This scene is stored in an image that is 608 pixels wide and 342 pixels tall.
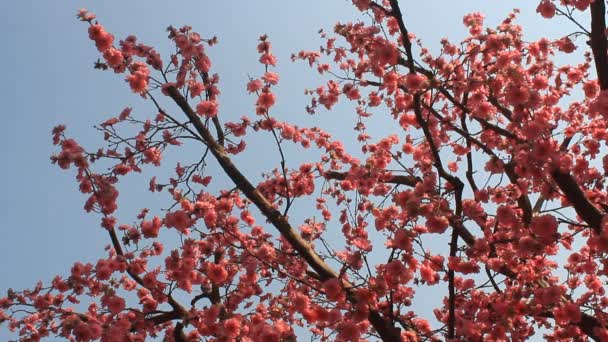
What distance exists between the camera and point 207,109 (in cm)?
754

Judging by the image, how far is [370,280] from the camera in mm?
5734

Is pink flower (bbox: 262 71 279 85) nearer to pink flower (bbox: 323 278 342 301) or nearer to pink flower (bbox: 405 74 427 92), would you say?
pink flower (bbox: 405 74 427 92)

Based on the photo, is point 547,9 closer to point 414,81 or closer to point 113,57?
point 414,81

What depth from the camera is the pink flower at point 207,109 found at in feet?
24.7

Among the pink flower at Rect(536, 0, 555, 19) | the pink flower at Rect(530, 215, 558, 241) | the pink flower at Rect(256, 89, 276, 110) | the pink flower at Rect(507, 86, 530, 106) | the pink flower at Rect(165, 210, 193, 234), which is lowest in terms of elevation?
the pink flower at Rect(530, 215, 558, 241)

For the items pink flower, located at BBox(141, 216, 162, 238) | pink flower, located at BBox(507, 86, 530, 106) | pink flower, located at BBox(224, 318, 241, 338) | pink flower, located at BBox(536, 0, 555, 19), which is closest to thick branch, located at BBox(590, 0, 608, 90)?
pink flower, located at BBox(536, 0, 555, 19)

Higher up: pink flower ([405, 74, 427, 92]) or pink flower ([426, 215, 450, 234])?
pink flower ([405, 74, 427, 92])

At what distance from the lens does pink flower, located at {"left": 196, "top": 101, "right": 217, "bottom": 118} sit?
7.52 meters

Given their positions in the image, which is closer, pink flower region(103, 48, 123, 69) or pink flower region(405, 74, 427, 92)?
pink flower region(405, 74, 427, 92)

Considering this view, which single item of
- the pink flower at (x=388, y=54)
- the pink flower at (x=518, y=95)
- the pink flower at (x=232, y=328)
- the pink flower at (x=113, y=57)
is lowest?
the pink flower at (x=232, y=328)

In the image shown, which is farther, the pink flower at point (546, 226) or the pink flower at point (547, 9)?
the pink flower at point (547, 9)

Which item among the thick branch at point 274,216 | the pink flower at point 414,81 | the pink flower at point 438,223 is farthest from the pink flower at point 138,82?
the pink flower at point 438,223

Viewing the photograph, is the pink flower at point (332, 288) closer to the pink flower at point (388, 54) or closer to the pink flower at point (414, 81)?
the pink flower at point (414, 81)

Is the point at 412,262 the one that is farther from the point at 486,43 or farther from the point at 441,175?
the point at 486,43
